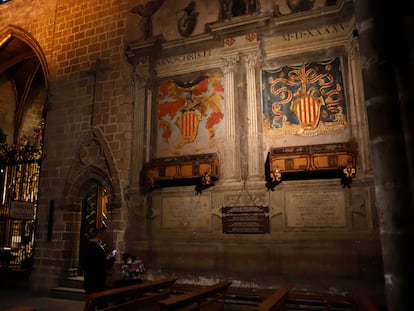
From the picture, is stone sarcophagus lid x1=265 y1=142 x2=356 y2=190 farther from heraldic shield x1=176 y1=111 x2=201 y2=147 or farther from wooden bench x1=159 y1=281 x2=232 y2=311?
wooden bench x1=159 y1=281 x2=232 y2=311

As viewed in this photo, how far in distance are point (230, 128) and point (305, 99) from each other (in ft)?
5.08

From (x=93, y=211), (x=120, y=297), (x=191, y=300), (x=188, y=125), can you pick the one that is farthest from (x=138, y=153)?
(x=191, y=300)

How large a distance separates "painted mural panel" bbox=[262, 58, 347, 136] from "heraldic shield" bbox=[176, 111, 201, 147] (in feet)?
4.89

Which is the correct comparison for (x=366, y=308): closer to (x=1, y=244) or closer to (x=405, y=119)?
(x=405, y=119)

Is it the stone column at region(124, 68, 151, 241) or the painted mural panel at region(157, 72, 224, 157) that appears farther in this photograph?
the stone column at region(124, 68, 151, 241)

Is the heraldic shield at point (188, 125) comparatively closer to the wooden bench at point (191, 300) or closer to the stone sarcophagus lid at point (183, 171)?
the stone sarcophagus lid at point (183, 171)

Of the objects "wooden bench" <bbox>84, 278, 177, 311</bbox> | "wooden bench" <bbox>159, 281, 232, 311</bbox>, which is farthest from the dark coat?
"wooden bench" <bbox>159, 281, 232, 311</bbox>

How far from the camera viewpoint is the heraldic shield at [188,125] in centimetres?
765

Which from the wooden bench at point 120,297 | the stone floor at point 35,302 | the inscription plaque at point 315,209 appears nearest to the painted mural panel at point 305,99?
the inscription plaque at point 315,209

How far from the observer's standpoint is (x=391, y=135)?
2.75 meters

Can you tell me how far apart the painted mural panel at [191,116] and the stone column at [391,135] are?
4.59m

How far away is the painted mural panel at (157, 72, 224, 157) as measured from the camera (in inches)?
295

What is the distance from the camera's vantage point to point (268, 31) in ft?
24.1

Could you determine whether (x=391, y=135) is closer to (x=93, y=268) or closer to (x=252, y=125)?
(x=93, y=268)
